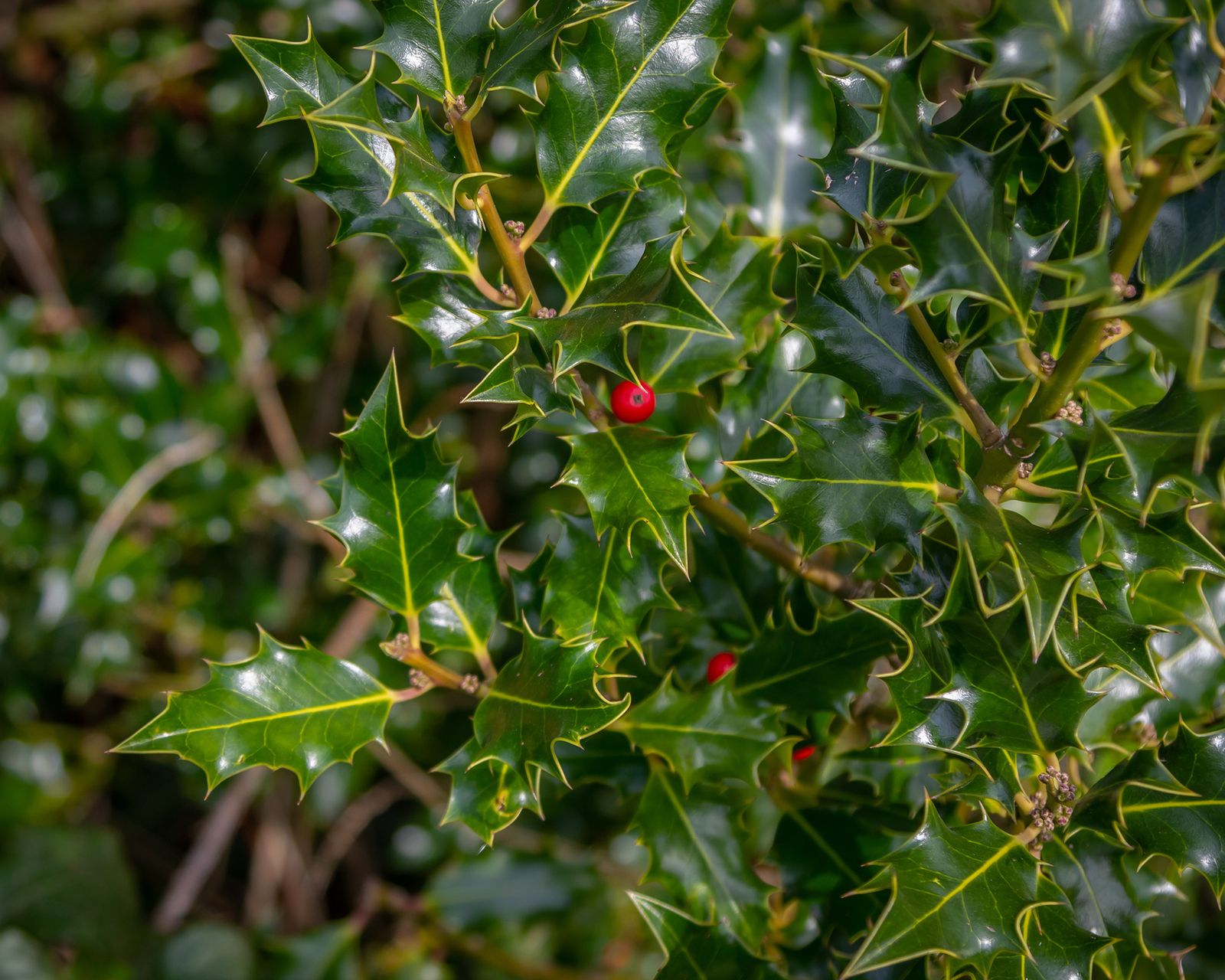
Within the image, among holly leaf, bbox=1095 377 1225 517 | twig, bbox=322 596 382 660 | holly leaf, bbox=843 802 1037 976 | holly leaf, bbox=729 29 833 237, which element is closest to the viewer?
holly leaf, bbox=1095 377 1225 517

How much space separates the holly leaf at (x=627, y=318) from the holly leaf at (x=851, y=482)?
12 cm

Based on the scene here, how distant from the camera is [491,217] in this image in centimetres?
83

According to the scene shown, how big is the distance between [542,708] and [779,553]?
303 millimetres

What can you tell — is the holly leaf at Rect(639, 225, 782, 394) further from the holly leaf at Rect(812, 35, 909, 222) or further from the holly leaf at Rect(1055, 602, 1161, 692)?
the holly leaf at Rect(1055, 602, 1161, 692)

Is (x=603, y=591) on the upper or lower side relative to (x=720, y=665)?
upper

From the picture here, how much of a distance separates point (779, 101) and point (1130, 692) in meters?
0.89

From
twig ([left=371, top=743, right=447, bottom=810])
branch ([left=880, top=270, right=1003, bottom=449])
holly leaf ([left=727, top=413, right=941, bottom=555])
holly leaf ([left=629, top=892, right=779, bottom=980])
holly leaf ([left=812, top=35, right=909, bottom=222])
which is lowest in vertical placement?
twig ([left=371, top=743, right=447, bottom=810])

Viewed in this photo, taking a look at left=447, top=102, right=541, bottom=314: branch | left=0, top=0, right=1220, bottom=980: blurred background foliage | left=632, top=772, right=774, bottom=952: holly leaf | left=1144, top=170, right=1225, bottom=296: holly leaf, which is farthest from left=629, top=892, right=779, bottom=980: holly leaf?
left=0, top=0, right=1220, bottom=980: blurred background foliage

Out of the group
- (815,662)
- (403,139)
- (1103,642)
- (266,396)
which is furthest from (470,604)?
(266,396)

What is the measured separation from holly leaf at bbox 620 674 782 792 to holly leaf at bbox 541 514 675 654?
8cm

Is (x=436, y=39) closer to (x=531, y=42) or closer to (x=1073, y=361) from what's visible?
(x=531, y=42)

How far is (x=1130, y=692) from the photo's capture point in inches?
37.4

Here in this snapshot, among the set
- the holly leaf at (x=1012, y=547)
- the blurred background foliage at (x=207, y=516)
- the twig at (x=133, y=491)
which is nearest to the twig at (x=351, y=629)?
the blurred background foliage at (x=207, y=516)

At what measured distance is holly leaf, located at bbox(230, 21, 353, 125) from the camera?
2.55 ft
